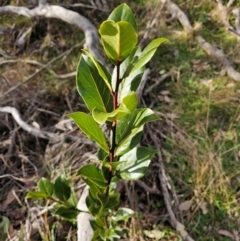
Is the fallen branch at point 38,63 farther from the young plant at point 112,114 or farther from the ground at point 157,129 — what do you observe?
the young plant at point 112,114

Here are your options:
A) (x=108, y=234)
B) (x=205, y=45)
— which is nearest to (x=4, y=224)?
(x=108, y=234)

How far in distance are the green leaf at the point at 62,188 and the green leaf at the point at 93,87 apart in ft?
1.98

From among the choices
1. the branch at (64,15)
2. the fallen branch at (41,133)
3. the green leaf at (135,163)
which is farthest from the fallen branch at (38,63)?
the green leaf at (135,163)

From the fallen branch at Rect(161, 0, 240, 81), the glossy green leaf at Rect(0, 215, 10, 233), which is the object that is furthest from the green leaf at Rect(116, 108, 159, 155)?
the fallen branch at Rect(161, 0, 240, 81)

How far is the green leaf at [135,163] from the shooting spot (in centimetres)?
137

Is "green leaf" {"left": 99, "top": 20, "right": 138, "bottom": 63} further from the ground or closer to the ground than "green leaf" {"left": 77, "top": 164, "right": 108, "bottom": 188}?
further from the ground

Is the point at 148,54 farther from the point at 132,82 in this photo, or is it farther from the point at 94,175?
the point at 94,175

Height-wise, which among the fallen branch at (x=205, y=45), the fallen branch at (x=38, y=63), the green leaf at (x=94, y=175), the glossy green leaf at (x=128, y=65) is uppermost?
the glossy green leaf at (x=128, y=65)

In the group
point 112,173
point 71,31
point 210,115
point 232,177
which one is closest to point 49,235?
point 112,173

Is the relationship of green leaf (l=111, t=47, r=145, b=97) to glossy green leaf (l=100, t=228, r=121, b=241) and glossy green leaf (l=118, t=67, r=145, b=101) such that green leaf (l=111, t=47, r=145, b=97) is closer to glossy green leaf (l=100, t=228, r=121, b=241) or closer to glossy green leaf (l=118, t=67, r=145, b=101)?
glossy green leaf (l=118, t=67, r=145, b=101)

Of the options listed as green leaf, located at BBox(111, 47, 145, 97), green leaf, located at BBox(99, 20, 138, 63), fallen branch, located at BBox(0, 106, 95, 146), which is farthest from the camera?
fallen branch, located at BBox(0, 106, 95, 146)

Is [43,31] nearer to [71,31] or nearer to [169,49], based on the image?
[71,31]

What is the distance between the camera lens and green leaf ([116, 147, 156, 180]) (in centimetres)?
137

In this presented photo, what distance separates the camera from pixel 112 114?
934 mm
